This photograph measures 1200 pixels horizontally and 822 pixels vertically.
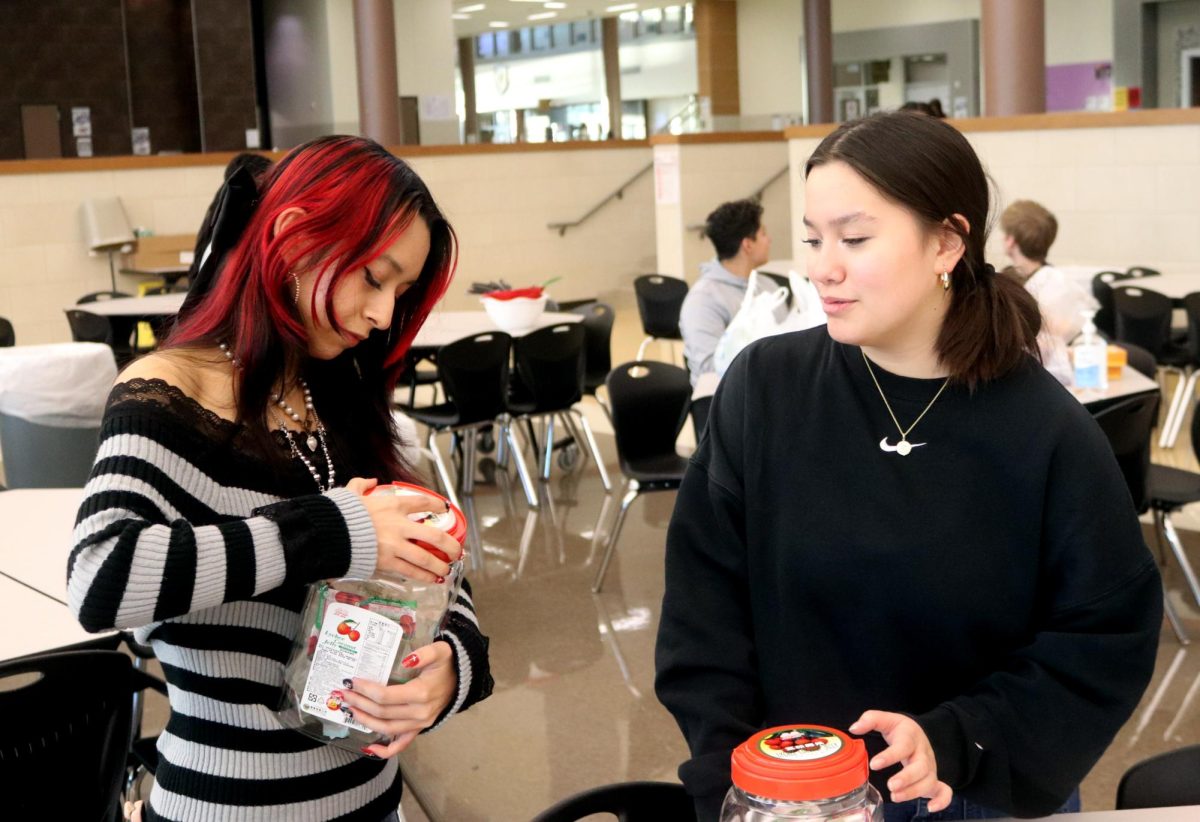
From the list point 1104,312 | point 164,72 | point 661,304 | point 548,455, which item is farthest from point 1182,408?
point 164,72

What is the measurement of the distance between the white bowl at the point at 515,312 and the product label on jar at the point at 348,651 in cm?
486

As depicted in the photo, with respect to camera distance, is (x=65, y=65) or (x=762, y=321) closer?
(x=762, y=321)

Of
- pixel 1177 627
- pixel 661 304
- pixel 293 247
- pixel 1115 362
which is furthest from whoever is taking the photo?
pixel 661 304

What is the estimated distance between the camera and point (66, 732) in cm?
192

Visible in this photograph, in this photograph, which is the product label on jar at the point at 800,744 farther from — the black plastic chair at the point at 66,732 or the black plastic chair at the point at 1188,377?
the black plastic chair at the point at 1188,377

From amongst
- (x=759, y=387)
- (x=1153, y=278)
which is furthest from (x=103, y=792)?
(x=1153, y=278)

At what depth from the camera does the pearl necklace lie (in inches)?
56.6

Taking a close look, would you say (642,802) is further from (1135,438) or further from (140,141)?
(140,141)

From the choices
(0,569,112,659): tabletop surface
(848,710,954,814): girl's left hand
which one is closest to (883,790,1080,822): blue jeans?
(848,710,954,814): girl's left hand

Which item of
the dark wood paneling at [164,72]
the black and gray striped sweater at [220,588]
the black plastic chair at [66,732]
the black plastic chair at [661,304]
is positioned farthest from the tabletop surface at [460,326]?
the dark wood paneling at [164,72]

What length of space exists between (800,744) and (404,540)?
1.37ft

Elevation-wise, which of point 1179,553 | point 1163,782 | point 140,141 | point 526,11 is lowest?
point 1179,553

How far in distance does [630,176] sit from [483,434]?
6.67m

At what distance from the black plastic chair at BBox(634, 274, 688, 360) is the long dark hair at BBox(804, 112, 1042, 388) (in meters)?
6.32
